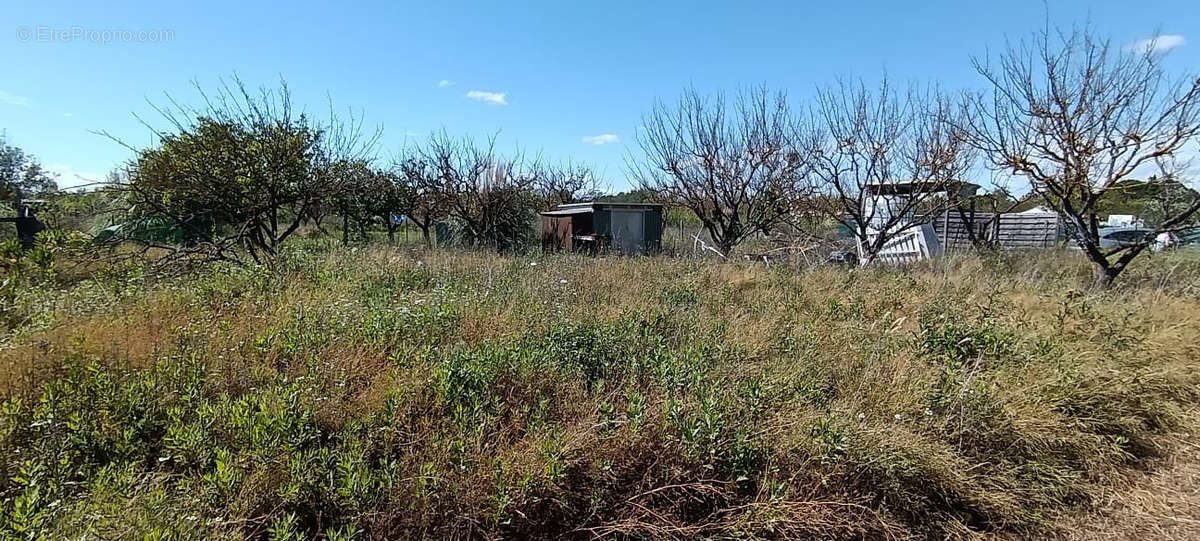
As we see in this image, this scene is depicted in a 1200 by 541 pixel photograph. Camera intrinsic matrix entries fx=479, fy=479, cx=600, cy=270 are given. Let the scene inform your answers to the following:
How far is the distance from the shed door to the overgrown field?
7589 millimetres

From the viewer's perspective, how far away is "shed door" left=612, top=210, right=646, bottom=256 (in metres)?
11.6

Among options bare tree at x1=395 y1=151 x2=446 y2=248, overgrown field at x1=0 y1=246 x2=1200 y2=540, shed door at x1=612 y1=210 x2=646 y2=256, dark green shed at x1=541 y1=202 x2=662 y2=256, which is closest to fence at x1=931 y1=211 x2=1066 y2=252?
dark green shed at x1=541 y1=202 x2=662 y2=256

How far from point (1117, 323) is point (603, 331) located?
14.6 ft

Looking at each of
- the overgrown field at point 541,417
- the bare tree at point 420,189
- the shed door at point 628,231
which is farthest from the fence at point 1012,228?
the bare tree at point 420,189

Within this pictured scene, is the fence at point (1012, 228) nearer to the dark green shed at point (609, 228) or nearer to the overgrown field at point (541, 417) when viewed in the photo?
the dark green shed at point (609, 228)

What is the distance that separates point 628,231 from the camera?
11.9 m

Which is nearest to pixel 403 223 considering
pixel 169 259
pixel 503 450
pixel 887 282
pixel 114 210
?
pixel 114 210

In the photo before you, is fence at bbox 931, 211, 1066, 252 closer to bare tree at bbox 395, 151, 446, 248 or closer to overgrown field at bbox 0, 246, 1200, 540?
overgrown field at bbox 0, 246, 1200, 540

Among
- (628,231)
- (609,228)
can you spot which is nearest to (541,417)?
(609,228)

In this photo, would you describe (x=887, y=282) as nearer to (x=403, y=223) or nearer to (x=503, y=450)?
(x=503, y=450)

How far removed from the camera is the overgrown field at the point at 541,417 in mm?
1665

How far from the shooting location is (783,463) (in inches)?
83.9

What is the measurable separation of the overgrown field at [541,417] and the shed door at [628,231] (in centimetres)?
759

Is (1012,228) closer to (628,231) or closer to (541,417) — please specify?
(628,231)
